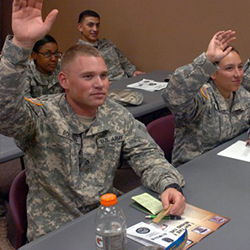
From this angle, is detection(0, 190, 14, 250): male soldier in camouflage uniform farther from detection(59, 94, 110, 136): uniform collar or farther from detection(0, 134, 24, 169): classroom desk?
detection(59, 94, 110, 136): uniform collar

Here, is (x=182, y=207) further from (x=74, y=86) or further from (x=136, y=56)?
(x=136, y=56)

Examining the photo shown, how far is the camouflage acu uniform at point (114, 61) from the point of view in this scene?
4.57 m

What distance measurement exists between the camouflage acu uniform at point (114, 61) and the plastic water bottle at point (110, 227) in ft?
11.3

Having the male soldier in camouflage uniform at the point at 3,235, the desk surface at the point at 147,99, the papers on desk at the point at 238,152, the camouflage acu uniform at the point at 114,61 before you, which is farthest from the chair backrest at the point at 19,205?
the camouflage acu uniform at the point at 114,61

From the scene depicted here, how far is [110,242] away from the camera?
1.09m

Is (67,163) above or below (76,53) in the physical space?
below

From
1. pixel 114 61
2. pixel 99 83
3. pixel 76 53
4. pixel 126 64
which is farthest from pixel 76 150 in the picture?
pixel 126 64

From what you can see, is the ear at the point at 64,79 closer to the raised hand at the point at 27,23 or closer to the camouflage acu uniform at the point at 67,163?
the camouflage acu uniform at the point at 67,163

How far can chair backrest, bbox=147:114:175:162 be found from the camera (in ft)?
7.55

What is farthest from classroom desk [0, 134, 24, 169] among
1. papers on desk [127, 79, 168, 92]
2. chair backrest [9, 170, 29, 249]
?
papers on desk [127, 79, 168, 92]

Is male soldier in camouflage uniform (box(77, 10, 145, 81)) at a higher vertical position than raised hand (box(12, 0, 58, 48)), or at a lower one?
lower

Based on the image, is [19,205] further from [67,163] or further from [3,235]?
[3,235]

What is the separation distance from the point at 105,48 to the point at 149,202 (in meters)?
3.42

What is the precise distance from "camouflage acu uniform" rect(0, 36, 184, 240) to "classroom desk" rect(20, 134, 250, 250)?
0.12m
